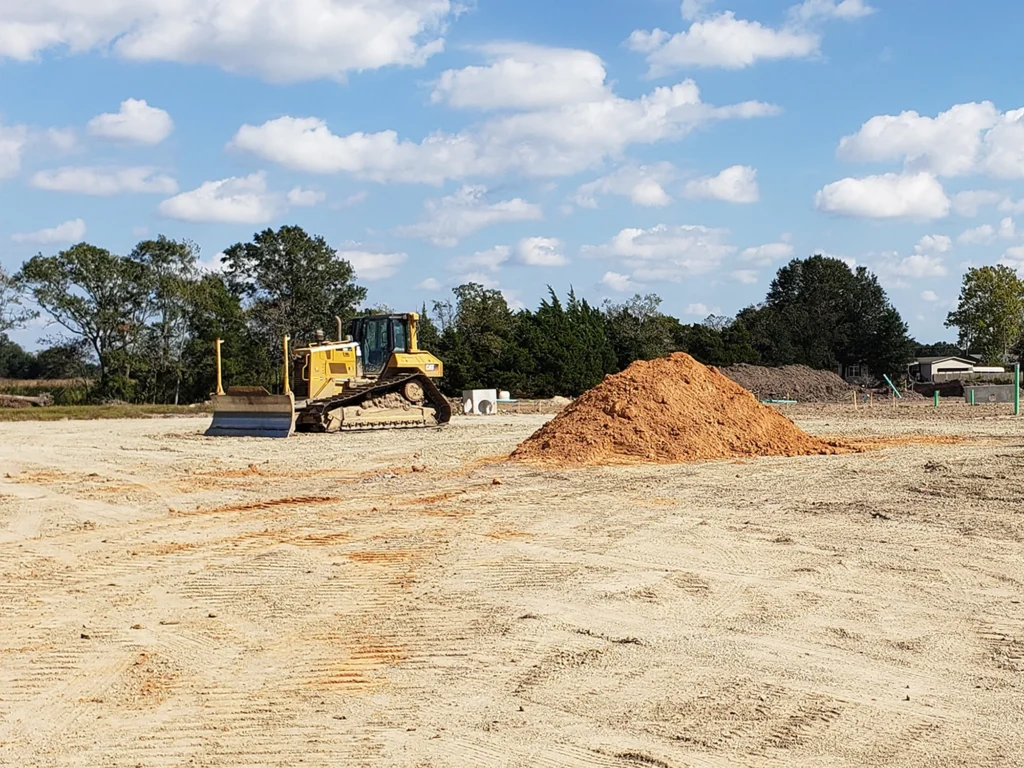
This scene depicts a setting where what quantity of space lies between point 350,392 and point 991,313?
233ft

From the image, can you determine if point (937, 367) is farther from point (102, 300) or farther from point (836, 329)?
point (102, 300)

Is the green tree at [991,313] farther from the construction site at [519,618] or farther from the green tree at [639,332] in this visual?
the construction site at [519,618]

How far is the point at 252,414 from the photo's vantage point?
24.5 m

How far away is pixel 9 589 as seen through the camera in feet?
26.8

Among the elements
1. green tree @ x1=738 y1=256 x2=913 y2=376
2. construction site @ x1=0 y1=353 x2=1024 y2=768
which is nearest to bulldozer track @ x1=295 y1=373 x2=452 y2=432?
construction site @ x1=0 y1=353 x2=1024 y2=768

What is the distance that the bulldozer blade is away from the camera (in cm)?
2373

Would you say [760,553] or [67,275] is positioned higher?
[67,275]

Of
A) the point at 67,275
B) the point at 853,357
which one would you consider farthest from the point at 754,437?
the point at 853,357

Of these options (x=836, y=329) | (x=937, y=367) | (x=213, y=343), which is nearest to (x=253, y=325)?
(x=213, y=343)

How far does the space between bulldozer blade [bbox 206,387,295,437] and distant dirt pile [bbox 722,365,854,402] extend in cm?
2903

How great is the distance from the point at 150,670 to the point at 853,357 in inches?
3062

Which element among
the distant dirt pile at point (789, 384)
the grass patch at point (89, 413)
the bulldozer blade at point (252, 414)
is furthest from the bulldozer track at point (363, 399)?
the distant dirt pile at point (789, 384)

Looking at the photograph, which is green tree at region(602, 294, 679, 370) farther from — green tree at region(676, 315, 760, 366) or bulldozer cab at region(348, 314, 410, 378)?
bulldozer cab at region(348, 314, 410, 378)

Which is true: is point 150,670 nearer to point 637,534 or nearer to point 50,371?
point 637,534
